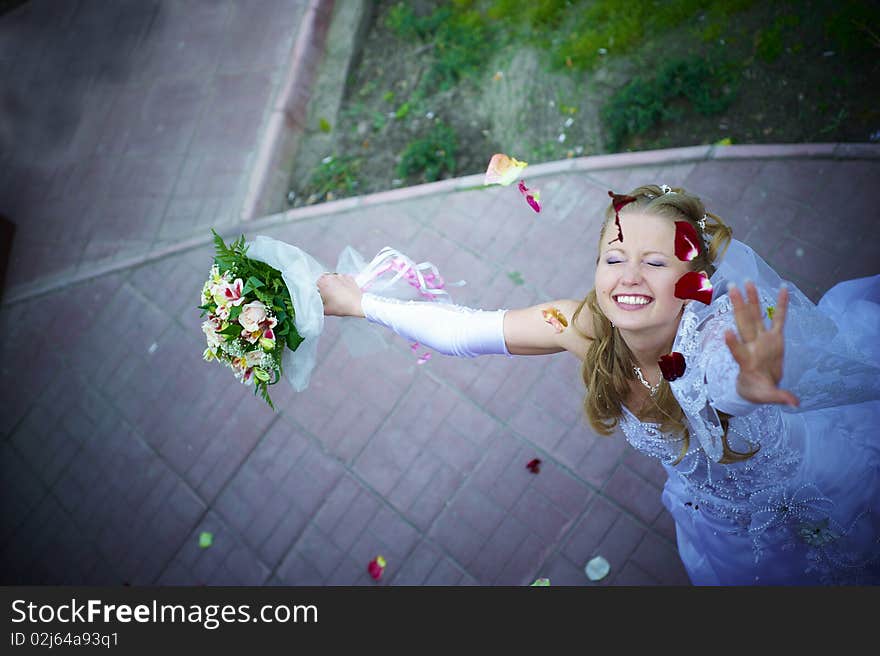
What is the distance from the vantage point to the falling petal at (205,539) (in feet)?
14.9

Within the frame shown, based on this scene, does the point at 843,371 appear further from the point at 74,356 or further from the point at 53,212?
the point at 53,212

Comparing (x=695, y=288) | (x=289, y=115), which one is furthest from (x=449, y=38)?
(x=695, y=288)

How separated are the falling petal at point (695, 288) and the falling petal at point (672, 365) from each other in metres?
0.18

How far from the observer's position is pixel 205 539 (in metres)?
4.55

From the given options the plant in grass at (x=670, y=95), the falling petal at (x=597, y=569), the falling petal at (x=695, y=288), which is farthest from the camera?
the plant in grass at (x=670, y=95)

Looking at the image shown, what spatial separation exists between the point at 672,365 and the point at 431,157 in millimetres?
3639

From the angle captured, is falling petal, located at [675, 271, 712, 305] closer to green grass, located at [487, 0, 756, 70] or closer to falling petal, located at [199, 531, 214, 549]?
green grass, located at [487, 0, 756, 70]

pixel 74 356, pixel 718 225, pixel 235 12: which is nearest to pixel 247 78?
pixel 235 12

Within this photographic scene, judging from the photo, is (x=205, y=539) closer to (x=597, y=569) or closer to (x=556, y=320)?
(x=597, y=569)

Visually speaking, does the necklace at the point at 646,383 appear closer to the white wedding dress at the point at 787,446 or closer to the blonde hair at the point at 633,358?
the blonde hair at the point at 633,358

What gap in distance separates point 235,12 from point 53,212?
2714 millimetres

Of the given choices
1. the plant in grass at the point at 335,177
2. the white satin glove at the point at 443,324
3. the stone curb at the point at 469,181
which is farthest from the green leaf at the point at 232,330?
the plant in grass at the point at 335,177

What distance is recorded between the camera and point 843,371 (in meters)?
2.13

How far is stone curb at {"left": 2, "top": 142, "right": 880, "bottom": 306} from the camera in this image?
4207 mm
